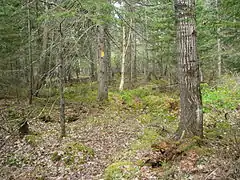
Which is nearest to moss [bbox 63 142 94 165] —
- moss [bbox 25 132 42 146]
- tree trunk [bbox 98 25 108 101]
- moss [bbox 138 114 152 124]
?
moss [bbox 25 132 42 146]

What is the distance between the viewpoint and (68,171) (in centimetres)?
590

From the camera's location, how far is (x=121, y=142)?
7566mm

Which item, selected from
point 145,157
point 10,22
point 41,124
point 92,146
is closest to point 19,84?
point 10,22

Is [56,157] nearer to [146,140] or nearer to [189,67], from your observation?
[146,140]

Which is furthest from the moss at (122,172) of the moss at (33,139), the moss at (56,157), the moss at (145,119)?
the moss at (145,119)

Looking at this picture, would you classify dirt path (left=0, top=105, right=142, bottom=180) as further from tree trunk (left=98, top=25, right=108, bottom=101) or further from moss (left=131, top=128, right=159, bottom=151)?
tree trunk (left=98, top=25, right=108, bottom=101)

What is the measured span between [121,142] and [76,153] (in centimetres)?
156

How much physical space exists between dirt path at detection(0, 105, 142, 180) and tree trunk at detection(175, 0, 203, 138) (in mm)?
2261

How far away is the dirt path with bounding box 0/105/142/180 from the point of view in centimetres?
589

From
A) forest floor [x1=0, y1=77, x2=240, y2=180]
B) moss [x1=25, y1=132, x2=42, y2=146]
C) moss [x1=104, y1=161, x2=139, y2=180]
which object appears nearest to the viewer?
forest floor [x1=0, y1=77, x2=240, y2=180]

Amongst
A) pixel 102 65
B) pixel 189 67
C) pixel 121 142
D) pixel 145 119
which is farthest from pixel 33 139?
pixel 102 65

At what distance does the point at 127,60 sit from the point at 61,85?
19.3 metres

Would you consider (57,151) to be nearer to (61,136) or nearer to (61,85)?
(61,136)

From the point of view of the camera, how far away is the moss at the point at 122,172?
4767mm
